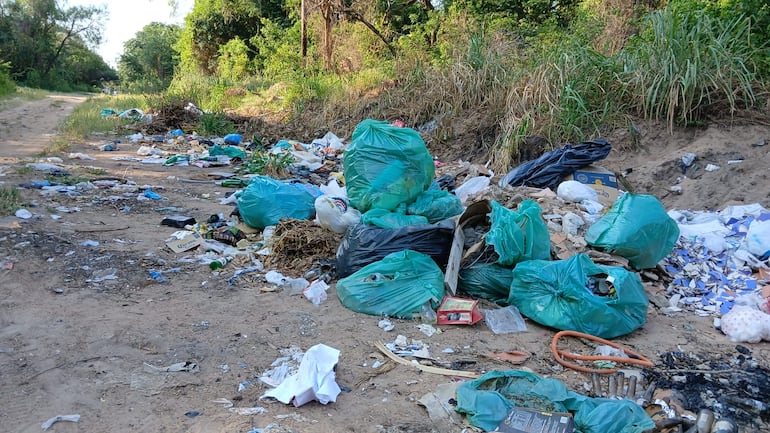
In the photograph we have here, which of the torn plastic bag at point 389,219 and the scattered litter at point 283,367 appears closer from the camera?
the scattered litter at point 283,367

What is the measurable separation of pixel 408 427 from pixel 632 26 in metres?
7.04

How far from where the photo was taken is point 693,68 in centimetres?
534

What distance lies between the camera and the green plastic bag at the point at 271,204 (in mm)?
4262

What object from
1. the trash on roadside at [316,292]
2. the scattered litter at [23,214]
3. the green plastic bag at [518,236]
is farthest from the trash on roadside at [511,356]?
the scattered litter at [23,214]

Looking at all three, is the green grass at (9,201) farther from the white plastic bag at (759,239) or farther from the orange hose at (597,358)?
the white plastic bag at (759,239)

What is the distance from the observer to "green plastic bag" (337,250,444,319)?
9.85ft

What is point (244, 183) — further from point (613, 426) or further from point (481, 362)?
point (613, 426)

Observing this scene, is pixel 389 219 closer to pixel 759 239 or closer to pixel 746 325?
pixel 746 325

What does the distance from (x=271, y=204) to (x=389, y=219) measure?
121cm

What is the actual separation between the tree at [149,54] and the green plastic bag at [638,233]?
32.1m

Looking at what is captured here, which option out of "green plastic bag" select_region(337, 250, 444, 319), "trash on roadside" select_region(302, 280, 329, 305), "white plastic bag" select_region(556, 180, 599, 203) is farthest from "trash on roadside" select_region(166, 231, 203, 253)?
"white plastic bag" select_region(556, 180, 599, 203)

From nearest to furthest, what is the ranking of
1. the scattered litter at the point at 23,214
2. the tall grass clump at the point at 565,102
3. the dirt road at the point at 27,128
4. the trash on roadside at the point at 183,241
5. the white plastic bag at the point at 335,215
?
the white plastic bag at the point at 335,215 → the trash on roadside at the point at 183,241 → the scattered litter at the point at 23,214 → the tall grass clump at the point at 565,102 → the dirt road at the point at 27,128

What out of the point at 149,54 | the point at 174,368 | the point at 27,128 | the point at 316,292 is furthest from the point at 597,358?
the point at 149,54

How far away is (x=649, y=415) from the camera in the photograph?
6.93ft
